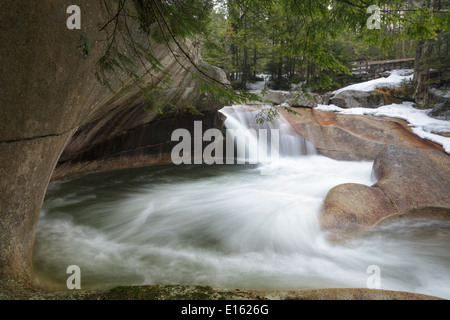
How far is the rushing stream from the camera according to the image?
337 centimetres

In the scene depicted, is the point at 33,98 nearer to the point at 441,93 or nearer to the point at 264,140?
the point at 264,140

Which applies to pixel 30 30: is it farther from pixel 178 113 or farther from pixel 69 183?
pixel 178 113

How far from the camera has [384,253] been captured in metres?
3.98

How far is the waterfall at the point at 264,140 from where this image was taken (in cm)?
1102

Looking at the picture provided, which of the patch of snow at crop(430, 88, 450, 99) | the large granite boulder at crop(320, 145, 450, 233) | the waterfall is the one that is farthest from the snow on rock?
the waterfall

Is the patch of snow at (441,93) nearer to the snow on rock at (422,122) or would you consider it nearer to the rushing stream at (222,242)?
the snow on rock at (422,122)

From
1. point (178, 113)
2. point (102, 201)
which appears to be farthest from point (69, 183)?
point (178, 113)

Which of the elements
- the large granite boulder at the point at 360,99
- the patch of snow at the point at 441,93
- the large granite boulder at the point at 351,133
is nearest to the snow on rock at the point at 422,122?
the large granite boulder at the point at 351,133

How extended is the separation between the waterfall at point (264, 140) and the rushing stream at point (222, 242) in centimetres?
369

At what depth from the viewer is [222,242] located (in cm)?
440

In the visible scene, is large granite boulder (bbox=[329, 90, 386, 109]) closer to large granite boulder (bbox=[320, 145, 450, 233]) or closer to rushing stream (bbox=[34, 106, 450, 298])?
rushing stream (bbox=[34, 106, 450, 298])
